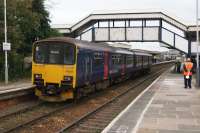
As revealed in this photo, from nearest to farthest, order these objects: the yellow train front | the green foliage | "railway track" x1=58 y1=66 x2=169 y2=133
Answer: "railway track" x1=58 y1=66 x2=169 y2=133 → the yellow train front → the green foliage

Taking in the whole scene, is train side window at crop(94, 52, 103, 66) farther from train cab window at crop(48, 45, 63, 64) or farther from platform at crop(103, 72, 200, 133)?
platform at crop(103, 72, 200, 133)

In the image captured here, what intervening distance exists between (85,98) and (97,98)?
26.9 inches

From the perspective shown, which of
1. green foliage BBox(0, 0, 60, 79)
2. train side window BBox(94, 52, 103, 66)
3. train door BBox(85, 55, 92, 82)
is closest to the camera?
train door BBox(85, 55, 92, 82)

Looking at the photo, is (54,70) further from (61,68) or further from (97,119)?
(97,119)

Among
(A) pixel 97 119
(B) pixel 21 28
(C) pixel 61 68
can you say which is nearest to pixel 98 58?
(C) pixel 61 68

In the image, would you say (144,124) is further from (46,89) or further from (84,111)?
(46,89)

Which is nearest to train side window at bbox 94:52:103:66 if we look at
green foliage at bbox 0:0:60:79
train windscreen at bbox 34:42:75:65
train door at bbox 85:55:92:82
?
train door at bbox 85:55:92:82

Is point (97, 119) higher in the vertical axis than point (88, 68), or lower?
lower

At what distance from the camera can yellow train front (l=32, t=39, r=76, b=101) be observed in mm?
17828

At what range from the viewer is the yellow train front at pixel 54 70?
17.8 meters

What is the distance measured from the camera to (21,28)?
3850cm

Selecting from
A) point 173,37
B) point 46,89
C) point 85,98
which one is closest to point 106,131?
point 46,89

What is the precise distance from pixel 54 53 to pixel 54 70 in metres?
0.78

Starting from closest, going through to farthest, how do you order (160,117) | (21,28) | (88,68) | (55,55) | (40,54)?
1. (160,117)
2. (55,55)
3. (40,54)
4. (88,68)
5. (21,28)
